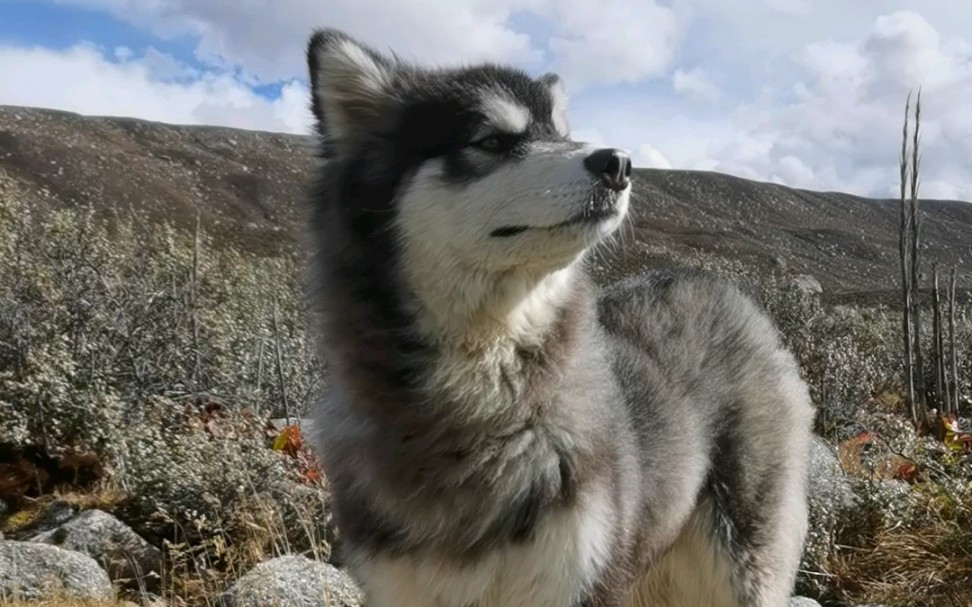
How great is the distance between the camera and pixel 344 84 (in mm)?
3518

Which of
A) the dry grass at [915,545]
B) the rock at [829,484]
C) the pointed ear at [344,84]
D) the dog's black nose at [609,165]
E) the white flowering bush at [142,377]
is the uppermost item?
the pointed ear at [344,84]

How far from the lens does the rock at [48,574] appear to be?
5.08m

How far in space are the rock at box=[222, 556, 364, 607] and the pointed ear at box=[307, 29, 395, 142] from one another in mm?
2251

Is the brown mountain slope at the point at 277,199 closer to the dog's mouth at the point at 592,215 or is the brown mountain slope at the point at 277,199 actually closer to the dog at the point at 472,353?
the dog at the point at 472,353

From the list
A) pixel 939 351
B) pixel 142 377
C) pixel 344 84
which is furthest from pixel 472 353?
pixel 939 351

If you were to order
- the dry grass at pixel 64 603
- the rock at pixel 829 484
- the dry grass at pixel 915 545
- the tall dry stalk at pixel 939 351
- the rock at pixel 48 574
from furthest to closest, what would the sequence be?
the tall dry stalk at pixel 939 351 → the rock at pixel 829 484 → the dry grass at pixel 915 545 → the rock at pixel 48 574 → the dry grass at pixel 64 603

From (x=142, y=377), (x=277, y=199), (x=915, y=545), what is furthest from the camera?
(x=277, y=199)

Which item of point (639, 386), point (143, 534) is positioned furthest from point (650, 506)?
point (143, 534)

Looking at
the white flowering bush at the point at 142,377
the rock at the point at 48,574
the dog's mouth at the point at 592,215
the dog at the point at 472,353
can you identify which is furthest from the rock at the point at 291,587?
the dog's mouth at the point at 592,215

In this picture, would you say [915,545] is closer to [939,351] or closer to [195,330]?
[939,351]

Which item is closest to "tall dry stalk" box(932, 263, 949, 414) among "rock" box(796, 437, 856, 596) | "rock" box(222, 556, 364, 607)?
"rock" box(796, 437, 856, 596)

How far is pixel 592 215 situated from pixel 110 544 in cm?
430

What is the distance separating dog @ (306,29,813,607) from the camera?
3.01m

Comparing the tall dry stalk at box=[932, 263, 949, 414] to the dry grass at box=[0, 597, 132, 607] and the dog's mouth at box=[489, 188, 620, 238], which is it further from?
the dog's mouth at box=[489, 188, 620, 238]
